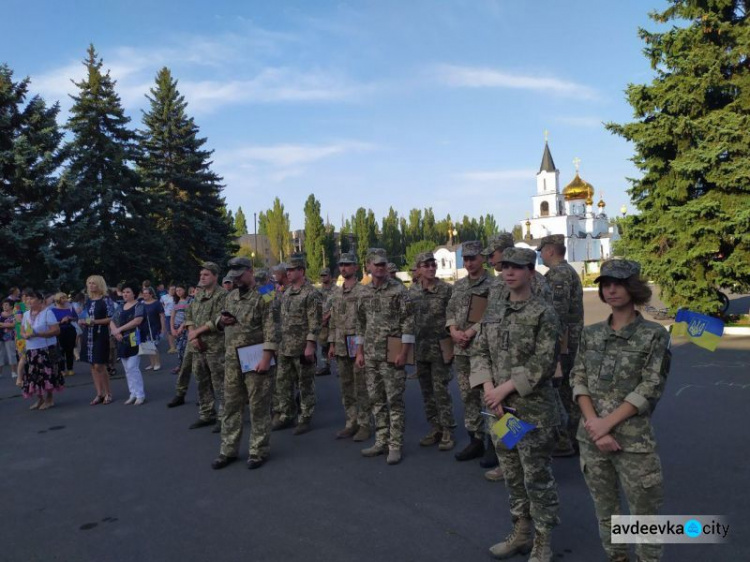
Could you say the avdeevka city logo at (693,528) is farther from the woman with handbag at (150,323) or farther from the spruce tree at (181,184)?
the spruce tree at (181,184)

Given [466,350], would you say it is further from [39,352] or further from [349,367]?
[39,352]

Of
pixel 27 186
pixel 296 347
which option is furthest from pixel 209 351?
pixel 27 186

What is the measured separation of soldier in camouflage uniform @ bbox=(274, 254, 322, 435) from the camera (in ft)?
23.2

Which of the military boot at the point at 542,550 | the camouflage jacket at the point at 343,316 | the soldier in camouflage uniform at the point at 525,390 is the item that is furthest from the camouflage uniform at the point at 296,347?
the military boot at the point at 542,550

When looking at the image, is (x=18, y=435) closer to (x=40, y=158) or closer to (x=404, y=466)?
(x=404, y=466)

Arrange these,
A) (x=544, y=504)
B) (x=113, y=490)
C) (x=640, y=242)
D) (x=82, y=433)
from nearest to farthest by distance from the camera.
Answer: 1. (x=544, y=504)
2. (x=113, y=490)
3. (x=82, y=433)
4. (x=640, y=242)

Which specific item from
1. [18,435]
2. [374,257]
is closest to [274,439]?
[374,257]

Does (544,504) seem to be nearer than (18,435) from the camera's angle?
Yes

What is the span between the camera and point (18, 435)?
734 centimetres

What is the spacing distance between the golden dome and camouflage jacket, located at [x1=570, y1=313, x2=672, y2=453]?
8740cm

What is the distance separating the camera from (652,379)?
2.92 meters

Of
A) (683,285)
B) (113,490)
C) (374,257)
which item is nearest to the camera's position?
(113,490)

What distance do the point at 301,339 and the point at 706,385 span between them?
21.2ft

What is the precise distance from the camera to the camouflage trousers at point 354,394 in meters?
6.57
